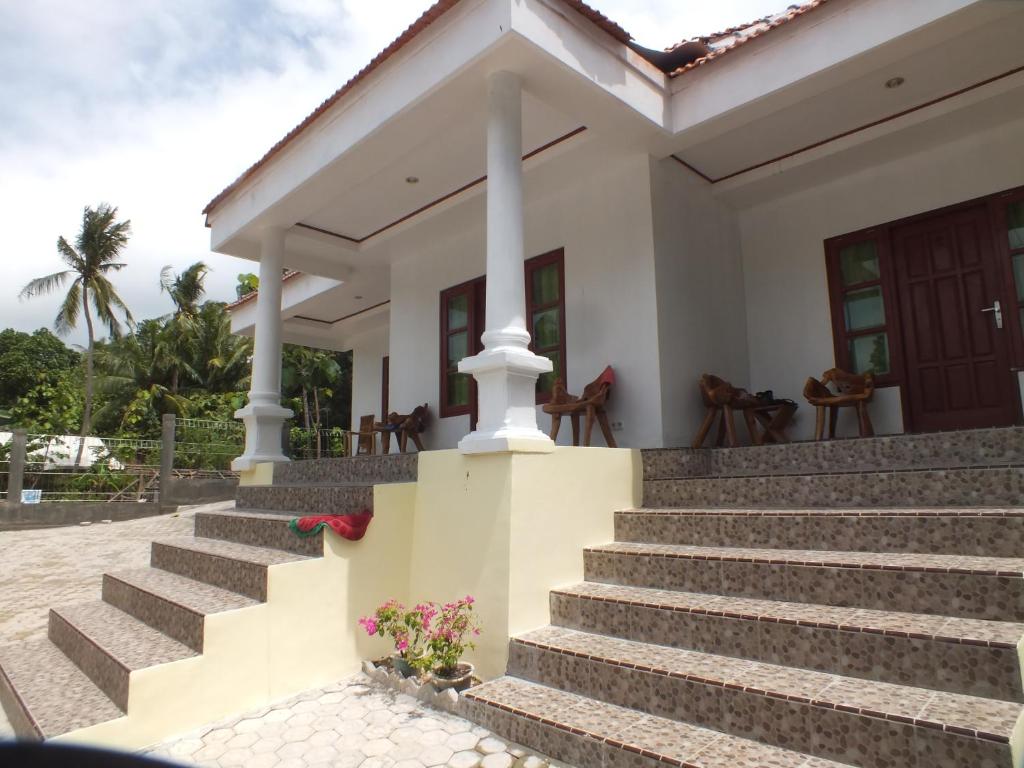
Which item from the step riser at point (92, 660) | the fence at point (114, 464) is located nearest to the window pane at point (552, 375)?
the step riser at point (92, 660)

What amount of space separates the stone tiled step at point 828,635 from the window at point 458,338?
12.4 ft

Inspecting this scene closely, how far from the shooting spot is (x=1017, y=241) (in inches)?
190

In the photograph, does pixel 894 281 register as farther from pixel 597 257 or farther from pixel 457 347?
pixel 457 347

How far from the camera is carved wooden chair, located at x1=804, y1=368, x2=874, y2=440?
4.87 meters

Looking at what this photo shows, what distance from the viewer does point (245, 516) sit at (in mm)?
4664

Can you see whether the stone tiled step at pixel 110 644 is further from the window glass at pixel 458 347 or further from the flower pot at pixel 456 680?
the window glass at pixel 458 347

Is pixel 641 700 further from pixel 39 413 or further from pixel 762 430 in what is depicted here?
pixel 39 413

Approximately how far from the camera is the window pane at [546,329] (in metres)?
5.96

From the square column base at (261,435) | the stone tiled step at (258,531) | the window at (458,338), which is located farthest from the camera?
the window at (458,338)

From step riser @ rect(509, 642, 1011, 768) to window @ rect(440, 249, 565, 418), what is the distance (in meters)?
3.20

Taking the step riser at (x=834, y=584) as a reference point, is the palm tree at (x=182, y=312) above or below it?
above

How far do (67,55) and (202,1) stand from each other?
5.24 feet

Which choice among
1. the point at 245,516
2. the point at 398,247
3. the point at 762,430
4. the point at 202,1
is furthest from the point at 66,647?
the point at 762,430

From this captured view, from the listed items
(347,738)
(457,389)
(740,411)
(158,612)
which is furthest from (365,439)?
(347,738)
